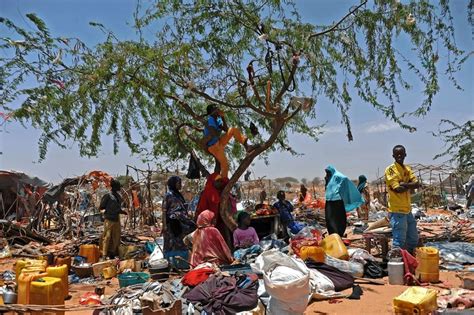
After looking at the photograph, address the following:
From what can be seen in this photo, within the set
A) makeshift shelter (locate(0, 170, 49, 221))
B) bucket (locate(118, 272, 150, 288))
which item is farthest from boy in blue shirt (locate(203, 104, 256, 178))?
makeshift shelter (locate(0, 170, 49, 221))

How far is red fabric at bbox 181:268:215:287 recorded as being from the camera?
5.47 m

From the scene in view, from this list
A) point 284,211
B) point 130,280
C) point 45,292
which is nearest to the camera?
point 45,292

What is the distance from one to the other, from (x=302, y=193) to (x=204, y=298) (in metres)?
11.3

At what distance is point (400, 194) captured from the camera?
7.08 metres

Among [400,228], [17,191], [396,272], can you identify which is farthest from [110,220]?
[17,191]

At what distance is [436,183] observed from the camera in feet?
70.1

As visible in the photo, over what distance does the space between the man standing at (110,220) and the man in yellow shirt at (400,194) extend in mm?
5030

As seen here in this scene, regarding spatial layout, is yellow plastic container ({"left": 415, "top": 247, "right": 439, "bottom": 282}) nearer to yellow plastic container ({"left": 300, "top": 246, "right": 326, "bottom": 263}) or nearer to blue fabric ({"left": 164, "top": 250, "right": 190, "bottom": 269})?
yellow plastic container ({"left": 300, "top": 246, "right": 326, "bottom": 263})

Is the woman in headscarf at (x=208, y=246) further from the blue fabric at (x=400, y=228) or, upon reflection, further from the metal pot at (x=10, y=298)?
the blue fabric at (x=400, y=228)

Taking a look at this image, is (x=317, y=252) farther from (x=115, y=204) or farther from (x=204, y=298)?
(x=115, y=204)

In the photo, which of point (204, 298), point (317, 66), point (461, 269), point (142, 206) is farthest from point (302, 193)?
point (204, 298)

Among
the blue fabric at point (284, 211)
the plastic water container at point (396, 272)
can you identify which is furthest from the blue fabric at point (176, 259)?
the plastic water container at point (396, 272)

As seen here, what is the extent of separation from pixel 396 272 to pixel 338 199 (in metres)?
2.64

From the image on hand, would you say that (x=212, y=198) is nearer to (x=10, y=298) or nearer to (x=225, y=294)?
(x=225, y=294)
